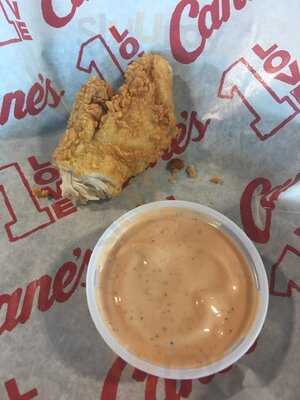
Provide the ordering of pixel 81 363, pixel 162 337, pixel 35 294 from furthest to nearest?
pixel 35 294 < pixel 81 363 < pixel 162 337

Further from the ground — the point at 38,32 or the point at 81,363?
the point at 38,32

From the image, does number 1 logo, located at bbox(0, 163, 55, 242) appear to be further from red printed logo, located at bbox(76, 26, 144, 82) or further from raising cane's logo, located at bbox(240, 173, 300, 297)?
raising cane's logo, located at bbox(240, 173, 300, 297)

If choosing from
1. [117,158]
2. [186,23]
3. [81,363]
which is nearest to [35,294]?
[81,363]

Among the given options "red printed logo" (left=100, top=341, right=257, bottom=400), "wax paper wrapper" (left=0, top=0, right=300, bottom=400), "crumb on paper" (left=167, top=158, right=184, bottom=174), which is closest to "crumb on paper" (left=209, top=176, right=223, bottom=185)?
"wax paper wrapper" (left=0, top=0, right=300, bottom=400)

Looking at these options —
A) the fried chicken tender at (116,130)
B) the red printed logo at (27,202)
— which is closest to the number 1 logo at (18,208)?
Answer: the red printed logo at (27,202)

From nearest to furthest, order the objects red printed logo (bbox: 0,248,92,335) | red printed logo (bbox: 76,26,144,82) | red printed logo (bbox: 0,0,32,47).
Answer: red printed logo (bbox: 0,248,92,335) → red printed logo (bbox: 0,0,32,47) → red printed logo (bbox: 76,26,144,82)

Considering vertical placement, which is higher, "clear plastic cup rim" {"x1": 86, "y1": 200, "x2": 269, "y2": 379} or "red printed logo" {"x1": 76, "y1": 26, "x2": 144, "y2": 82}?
"red printed logo" {"x1": 76, "y1": 26, "x2": 144, "y2": 82}

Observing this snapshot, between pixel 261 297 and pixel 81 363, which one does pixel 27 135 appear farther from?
pixel 261 297

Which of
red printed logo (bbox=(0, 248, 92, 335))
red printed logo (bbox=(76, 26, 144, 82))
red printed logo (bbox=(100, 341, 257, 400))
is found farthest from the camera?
red printed logo (bbox=(76, 26, 144, 82))
